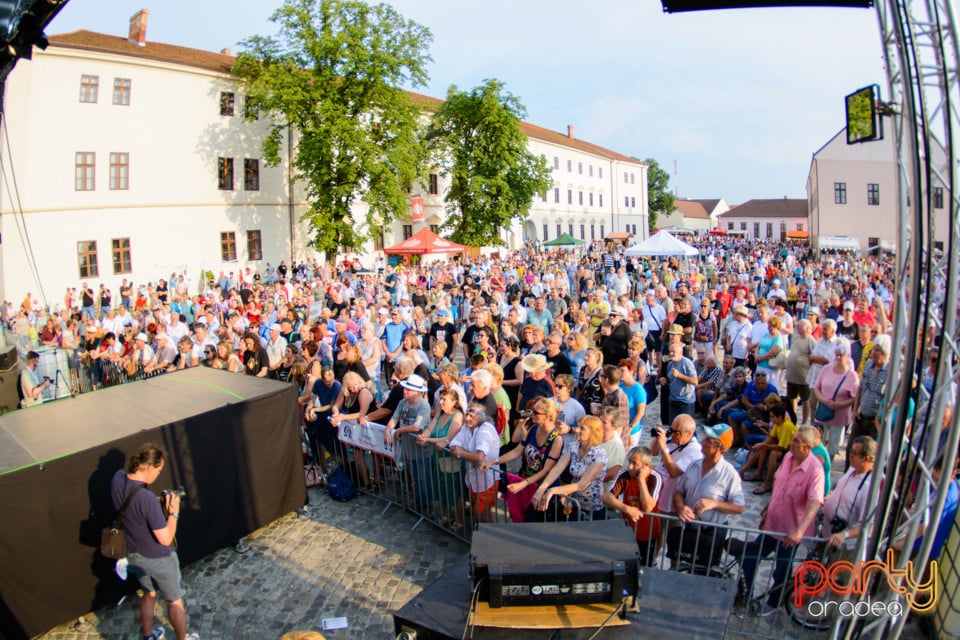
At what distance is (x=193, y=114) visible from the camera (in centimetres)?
3105

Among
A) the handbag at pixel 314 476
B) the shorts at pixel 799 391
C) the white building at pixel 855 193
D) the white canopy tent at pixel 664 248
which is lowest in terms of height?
the handbag at pixel 314 476

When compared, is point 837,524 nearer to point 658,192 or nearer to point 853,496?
point 853,496

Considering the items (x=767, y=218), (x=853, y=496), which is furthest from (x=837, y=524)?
(x=767, y=218)

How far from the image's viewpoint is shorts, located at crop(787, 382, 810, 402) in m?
8.44

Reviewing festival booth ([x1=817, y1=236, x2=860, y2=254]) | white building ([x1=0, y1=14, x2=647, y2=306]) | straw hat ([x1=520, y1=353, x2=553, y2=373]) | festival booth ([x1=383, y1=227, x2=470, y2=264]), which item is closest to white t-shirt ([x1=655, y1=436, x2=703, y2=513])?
straw hat ([x1=520, y1=353, x2=553, y2=373])

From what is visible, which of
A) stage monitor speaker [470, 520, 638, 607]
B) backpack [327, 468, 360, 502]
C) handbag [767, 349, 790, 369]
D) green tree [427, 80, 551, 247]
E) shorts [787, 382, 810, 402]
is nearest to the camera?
stage monitor speaker [470, 520, 638, 607]

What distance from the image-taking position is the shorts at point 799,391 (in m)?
8.44

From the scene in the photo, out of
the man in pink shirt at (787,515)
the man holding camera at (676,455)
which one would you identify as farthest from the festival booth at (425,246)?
the man in pink shirt at (787,515)

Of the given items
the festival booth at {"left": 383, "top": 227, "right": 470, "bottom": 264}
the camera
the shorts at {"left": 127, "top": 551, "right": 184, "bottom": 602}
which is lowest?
the shorts at {"left": 127, "top": 551, "right": 184, "bottom": 602}

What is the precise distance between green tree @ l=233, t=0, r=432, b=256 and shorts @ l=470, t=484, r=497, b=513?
27263mm

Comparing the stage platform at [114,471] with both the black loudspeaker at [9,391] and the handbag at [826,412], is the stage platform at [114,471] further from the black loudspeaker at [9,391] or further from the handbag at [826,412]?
the handbag at [826,412]

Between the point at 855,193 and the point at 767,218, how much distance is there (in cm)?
5735

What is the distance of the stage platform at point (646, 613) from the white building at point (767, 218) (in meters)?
100

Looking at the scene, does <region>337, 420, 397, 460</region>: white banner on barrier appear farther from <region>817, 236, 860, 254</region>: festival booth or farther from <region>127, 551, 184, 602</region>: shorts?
<region>817, 236, 860, 254</region>: festival booth
